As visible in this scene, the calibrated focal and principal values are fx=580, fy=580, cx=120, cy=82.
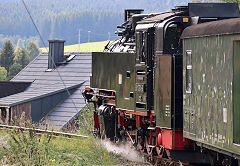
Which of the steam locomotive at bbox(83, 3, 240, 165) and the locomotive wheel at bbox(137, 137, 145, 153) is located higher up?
the steam locomotive at bbox(83, 3, 240, 165)

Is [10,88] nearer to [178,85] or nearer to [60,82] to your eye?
[60,82]

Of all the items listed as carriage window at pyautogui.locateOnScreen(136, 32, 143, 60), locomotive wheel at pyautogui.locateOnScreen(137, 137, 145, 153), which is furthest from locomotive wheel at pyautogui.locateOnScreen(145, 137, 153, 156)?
carriage window at pyautogui.locateOnScreen(136, 32, 143, 60)

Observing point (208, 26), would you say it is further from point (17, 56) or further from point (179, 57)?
point (17, 56)

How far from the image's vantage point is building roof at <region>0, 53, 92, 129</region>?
4509cm

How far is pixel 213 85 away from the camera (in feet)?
32.8

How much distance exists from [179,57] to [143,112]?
2.00m

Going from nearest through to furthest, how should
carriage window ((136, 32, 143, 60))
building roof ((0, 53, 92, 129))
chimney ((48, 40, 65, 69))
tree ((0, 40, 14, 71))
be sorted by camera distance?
carriage window ((136, 32, 143, 60))
building roof ((0, 53, 92, 129))
chimney ((48, 40, 65, 69))
tree ((0, 40, 14, 71))

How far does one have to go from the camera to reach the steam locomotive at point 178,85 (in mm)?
9492

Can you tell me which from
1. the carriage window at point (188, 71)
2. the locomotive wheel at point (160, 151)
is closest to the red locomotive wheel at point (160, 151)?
the locomotive wheel at point (160, 151)

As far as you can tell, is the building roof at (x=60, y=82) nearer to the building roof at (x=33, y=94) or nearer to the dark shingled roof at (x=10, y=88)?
the building roof at (x=33, y=94)

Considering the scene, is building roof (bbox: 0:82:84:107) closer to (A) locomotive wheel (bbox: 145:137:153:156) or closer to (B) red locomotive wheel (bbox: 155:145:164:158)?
(A) locomotive wheel (bbox: 145:137:153:156)

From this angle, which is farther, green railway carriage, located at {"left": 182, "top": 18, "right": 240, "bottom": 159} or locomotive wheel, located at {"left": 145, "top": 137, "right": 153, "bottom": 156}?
locomotive wheel, located at {"left": 145, "top": 137, "right": 153, "bottom": 156}

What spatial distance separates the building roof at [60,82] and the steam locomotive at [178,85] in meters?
26.0

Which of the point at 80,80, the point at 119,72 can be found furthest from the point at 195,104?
the point at 80,80
